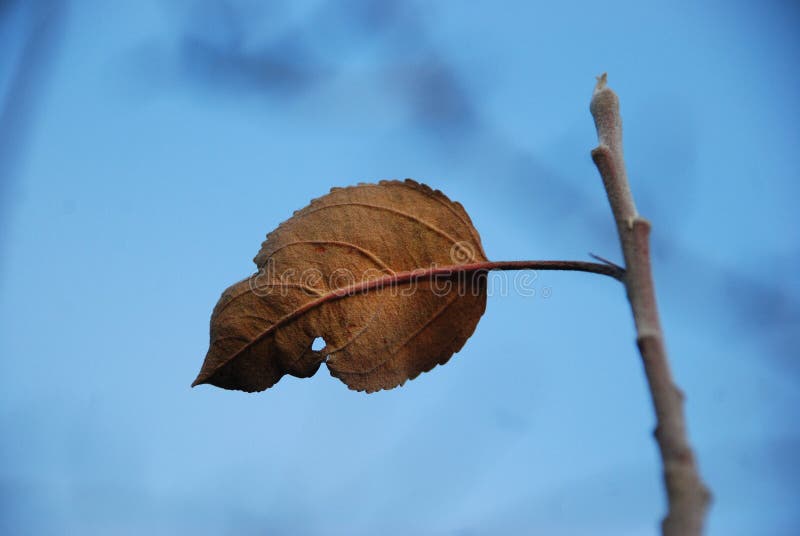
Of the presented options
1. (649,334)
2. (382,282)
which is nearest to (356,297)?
(382,282)

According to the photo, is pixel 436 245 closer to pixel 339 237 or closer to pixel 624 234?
pixel 339 237

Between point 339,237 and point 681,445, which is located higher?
point 339,237

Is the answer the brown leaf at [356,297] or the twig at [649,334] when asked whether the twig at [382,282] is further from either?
the twig at [649,334]

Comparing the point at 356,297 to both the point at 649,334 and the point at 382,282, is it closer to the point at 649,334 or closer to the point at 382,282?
the point at 382,282

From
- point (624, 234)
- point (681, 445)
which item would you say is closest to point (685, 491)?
point (681, 445)

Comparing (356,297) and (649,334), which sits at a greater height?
(356,297)

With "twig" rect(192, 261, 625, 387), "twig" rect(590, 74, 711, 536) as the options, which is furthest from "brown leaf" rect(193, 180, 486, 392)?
"twig" rect(590, 74, 711, 536)

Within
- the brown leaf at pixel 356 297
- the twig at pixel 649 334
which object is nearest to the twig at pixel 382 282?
the brown leaf at pixel 356 297

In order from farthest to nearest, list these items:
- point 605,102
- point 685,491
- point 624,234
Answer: point 605,102 < point 624,234 < point 685,491
